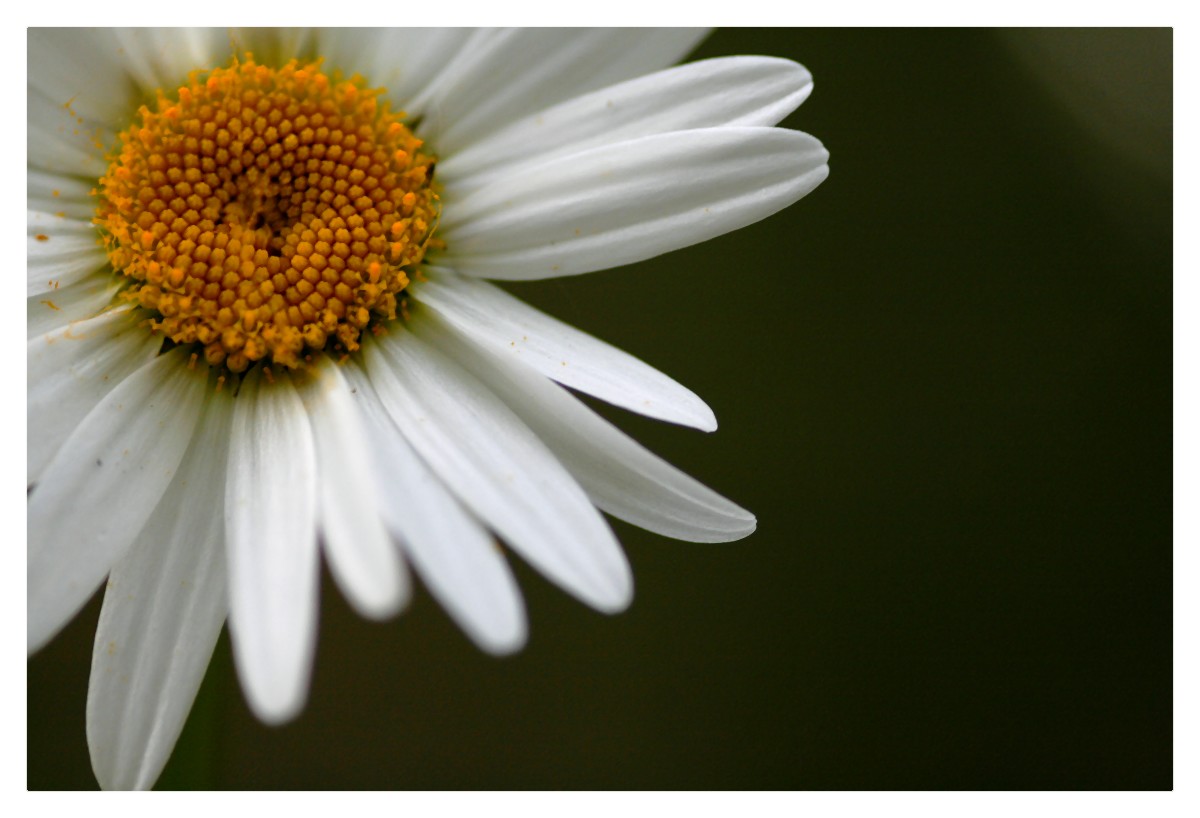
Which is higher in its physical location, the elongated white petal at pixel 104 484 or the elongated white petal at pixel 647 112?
the elongated white petal at pixel 647 112

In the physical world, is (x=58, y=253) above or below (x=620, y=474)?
above

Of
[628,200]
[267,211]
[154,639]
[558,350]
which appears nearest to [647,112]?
[628,200]

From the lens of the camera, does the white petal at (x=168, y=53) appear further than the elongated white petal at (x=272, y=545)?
Yes

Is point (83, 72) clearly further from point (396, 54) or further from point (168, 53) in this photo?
point (396, 54)

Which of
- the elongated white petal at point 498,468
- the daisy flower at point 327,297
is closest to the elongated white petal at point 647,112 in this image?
the daisy flower at point 327,297

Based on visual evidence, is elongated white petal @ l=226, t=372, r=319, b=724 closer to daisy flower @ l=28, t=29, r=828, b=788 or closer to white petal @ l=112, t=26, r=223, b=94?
daisy flower @ l=28, t=29, r=828, b=788

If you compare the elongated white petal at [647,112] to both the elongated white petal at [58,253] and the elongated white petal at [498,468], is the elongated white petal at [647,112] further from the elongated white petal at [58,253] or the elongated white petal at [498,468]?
the elongated white petal at [58,253]

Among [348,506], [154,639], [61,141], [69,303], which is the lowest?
[154,639]
